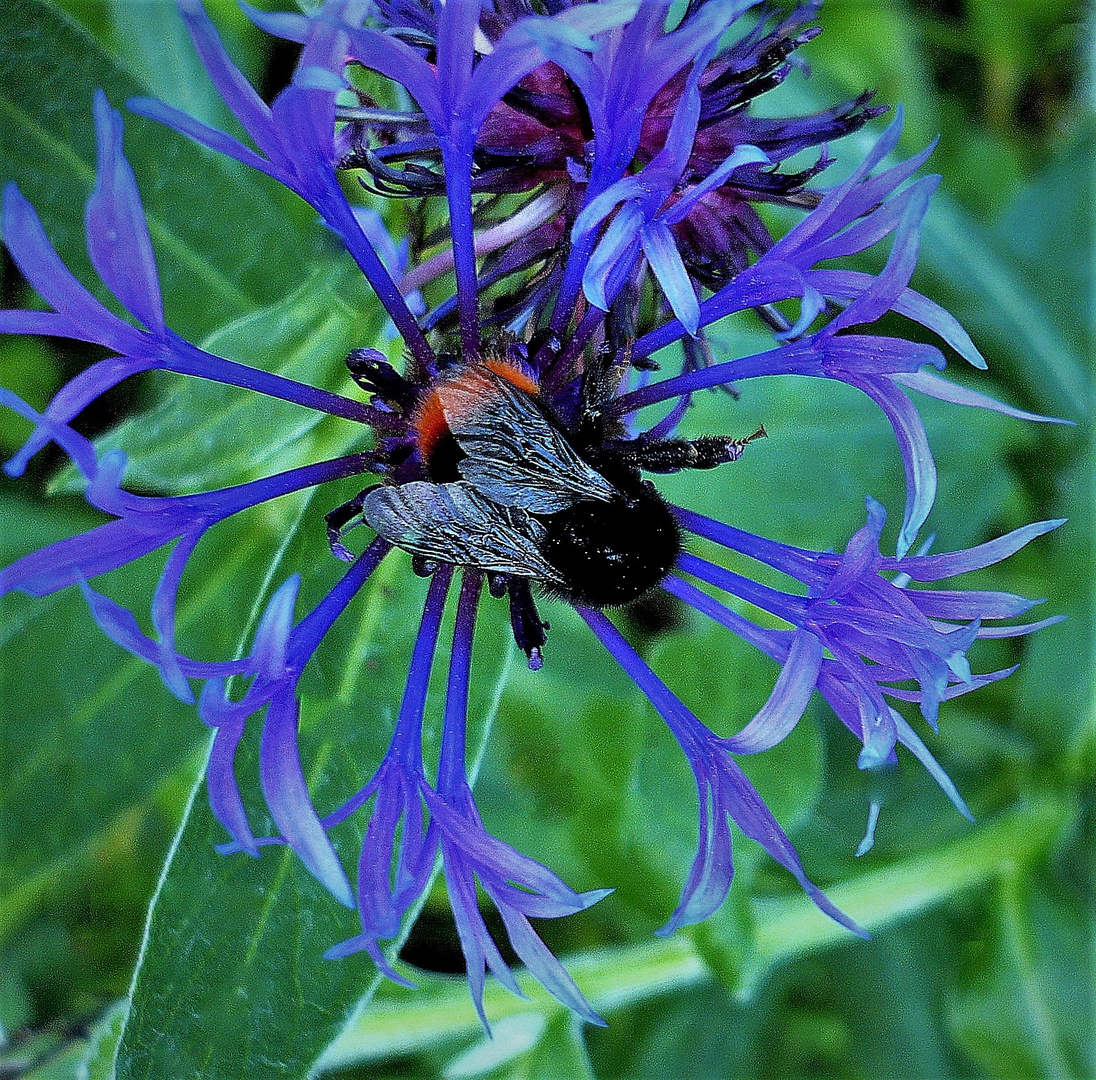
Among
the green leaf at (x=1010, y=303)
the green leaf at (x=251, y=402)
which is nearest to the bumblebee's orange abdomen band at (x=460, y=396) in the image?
the green leaf at (x=251, y=402)

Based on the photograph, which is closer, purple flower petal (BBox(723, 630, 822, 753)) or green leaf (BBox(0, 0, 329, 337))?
purple flower petal (BBox(723, 630, 822, 753))

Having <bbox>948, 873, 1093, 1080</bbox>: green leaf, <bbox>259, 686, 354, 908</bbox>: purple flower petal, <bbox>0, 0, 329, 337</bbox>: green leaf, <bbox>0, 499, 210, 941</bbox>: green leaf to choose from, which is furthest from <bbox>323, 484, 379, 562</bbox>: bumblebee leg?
<bbox>948, 873, 1093, 1080</bbox>: green leaf

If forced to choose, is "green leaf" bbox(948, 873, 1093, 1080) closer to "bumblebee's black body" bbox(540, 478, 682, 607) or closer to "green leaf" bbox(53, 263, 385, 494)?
"bumblebee's black body" bbox(540, 478, 682, 607)

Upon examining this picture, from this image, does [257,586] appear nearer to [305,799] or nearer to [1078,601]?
[305,799]

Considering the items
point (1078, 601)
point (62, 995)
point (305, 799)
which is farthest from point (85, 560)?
point (1078, 601)

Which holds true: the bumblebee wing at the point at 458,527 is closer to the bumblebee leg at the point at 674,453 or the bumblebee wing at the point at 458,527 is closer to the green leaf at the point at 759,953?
the bumblebee leg at the point at 674,453
